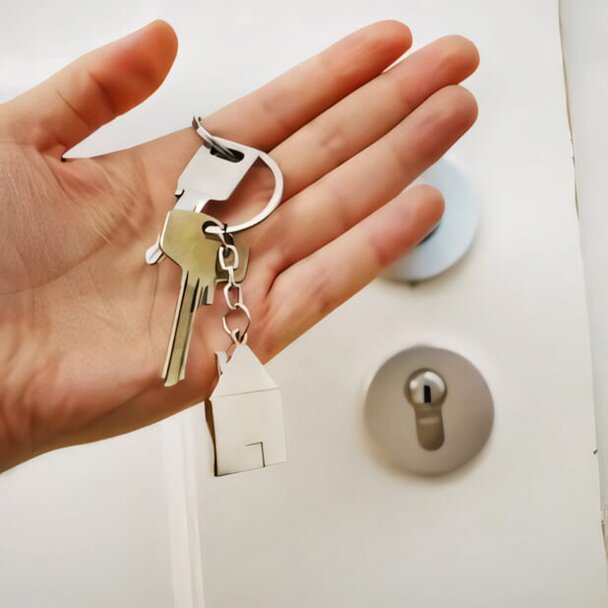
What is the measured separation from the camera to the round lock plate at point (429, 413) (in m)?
0.43

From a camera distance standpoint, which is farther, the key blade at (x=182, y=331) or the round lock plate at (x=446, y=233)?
the round lock plate at (x=446, y=233)

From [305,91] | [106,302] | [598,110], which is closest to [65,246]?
[106,302]

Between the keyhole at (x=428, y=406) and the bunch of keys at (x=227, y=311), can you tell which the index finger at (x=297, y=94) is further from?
the keyhole at (x=428, y=406)

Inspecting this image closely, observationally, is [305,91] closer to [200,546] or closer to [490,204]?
[490,204]

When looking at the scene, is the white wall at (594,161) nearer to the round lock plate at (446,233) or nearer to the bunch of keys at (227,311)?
the round lock plate at (446,233)

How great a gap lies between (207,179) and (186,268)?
75 millimetres

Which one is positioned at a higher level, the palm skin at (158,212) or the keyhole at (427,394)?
the palm skin at (158,212)

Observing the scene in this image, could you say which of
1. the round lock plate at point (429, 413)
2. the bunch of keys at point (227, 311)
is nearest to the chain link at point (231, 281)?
the bunch of keys at point (227, 311)

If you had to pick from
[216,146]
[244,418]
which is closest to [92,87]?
[216,146]

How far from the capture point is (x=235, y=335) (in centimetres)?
37

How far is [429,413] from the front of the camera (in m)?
0.42

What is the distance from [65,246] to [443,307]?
23 cm

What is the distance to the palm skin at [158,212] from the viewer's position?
1.23 ft

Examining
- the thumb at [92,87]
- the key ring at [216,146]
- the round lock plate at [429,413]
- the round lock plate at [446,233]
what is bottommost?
the round lock plate at [429,413]
